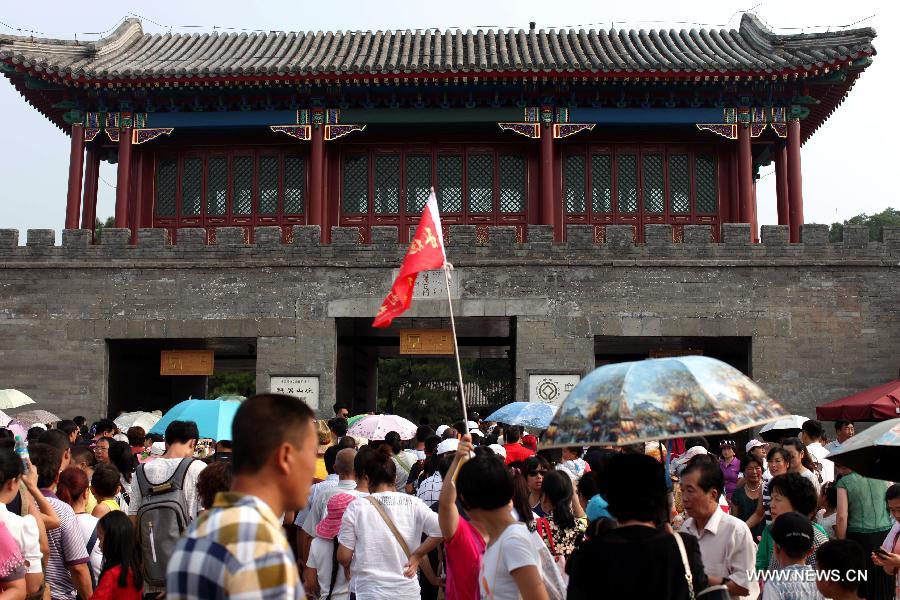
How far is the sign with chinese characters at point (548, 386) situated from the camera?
1789cm

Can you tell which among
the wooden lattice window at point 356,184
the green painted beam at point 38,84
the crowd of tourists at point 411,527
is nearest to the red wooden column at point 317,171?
the wooden lattice window at point 356,184

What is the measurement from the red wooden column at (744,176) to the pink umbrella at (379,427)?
9.35 meters

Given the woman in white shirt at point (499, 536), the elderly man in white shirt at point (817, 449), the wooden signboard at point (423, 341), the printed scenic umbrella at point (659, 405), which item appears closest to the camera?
the woman in white shirt at point (499, 536)

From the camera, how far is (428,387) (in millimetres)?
40750

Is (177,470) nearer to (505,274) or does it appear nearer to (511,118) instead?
(505,274)

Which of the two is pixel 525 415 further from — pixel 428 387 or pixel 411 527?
pixel 428 387

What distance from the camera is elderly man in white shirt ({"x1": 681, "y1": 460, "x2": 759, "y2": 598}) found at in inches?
204

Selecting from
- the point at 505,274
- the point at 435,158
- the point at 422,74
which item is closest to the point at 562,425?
the point at 505,274

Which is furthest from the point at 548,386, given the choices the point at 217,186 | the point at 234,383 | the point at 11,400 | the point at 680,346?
the point at 234,383

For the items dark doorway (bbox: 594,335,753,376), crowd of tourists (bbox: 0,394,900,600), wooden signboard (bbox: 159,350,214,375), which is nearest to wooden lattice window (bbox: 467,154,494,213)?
dark doorway (bbox: 594,335,753,376)

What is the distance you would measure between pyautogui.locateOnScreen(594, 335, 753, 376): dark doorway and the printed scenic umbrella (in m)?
13.8

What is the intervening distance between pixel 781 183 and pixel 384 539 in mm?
17192

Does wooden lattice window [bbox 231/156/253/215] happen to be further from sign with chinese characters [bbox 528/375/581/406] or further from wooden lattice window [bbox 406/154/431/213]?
sign with chinese characters [bbox 528/375/581/406]

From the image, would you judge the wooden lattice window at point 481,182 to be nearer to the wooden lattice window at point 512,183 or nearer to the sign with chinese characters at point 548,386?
the wooden lattice window at point 512,183
